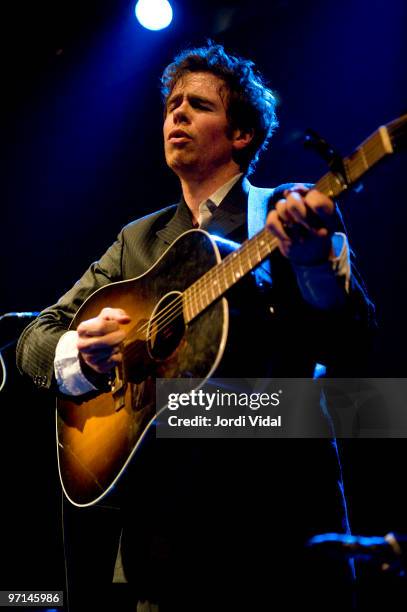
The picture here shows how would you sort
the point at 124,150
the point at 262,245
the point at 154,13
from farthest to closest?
1. the point at 124,150
2. the point at 154,13
3. the point at 262,245

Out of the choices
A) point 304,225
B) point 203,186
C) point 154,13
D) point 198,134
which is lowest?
point 304,225

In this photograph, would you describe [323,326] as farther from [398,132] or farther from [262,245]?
[398,132]

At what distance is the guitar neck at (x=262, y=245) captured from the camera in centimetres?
130

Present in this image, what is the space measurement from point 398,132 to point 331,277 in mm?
433

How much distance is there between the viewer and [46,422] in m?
3.46

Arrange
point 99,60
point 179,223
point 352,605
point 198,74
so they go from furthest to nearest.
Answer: point 99,60, point 198,74, point 179,223, point 352,605

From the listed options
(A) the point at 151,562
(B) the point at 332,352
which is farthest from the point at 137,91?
(A) the point at 151,562

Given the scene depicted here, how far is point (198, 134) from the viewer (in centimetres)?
236

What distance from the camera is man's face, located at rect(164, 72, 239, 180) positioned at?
2.35 metres

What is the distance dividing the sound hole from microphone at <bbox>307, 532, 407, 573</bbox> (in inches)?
29.3

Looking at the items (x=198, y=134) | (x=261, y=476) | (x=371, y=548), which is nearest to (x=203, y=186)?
(x=198, y=134)

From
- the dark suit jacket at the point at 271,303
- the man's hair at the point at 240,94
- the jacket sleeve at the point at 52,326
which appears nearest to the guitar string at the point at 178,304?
the dark suit jacket at the point at 271,303

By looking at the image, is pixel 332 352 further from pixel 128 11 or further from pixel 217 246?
pixel 128 11

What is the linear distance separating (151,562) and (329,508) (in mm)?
616
